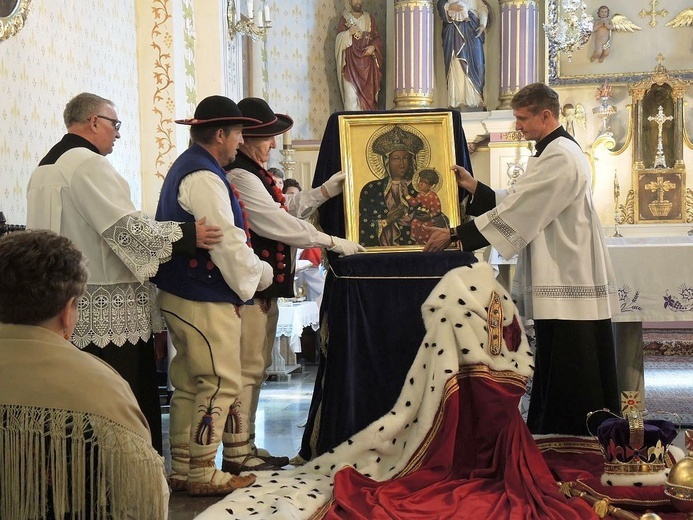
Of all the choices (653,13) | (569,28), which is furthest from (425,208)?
(653,13)

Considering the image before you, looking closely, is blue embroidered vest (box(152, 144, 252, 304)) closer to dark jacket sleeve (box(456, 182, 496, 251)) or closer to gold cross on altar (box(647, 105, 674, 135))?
dark jacket sleeve (box(456, 182, 496, 251))

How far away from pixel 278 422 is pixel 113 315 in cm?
234

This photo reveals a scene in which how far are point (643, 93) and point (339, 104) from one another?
13.1 ft

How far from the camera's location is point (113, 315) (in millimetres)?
4035

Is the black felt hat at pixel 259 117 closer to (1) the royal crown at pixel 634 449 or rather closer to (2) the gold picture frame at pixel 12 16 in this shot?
(2) the gold picture frame at pixel 12 16

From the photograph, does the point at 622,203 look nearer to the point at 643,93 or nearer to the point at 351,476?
the point at 643,93

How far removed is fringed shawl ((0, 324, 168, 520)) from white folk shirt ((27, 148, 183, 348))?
1691 millimetres

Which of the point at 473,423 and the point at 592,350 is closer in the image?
the point at 473,423

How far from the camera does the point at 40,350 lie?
2182mm

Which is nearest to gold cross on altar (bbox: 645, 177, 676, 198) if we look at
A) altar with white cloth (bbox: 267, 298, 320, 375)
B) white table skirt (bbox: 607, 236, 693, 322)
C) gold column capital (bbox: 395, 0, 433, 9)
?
gold column capital (bbox: 395, 0, 433, 9)

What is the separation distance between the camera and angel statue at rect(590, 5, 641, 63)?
11773 millimetres

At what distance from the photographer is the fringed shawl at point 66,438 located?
2156 millimetres

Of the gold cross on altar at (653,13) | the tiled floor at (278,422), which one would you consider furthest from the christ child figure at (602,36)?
the tiled floor at (278,422)

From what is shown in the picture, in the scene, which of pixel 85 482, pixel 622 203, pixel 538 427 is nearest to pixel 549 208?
pixel 538 427
